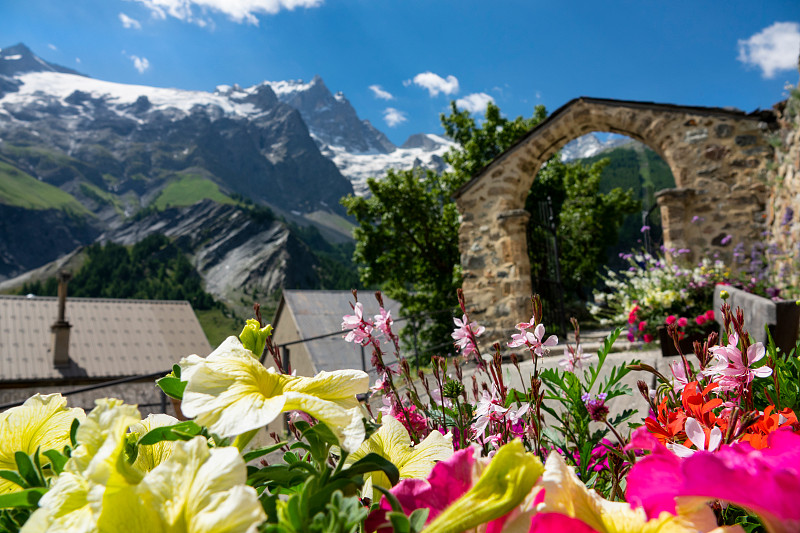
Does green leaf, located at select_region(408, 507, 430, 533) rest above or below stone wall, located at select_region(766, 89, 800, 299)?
below

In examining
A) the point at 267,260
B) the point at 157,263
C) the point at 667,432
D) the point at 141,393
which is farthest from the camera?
the point at 267,260

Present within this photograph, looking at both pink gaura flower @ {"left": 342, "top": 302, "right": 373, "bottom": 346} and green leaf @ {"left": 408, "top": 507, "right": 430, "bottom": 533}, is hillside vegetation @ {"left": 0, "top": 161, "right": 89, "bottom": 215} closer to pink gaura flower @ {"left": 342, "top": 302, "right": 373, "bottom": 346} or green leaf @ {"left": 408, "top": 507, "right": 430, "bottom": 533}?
pink gaura flower @ {"left": 342, "top": 302, "right": 373, "bottom": 346}

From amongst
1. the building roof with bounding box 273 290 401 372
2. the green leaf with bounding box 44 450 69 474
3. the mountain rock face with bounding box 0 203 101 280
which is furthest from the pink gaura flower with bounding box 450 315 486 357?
the mountain rock face with bounding box 0 203 101 280

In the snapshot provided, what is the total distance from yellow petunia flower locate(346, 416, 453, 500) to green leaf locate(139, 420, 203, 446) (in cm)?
16

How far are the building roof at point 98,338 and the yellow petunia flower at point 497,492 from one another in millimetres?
21726

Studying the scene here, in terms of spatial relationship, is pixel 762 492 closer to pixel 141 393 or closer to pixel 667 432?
pixel 667 432

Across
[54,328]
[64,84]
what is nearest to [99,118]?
[64,84]

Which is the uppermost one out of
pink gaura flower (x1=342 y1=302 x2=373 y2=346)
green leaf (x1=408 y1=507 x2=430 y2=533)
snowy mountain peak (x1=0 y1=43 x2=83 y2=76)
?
snowy mountain peak (x1=0 y1=43 x2=83 y2=76)

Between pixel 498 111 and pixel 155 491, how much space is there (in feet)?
58.5

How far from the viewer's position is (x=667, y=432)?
562 millimetres

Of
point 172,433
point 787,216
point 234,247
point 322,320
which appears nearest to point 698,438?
point 172,433

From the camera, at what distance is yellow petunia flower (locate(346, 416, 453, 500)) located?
0.50m

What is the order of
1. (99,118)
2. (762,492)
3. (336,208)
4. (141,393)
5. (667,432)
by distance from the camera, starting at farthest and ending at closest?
(336,208) → (99,118) → (141,393) → (667,432) → (762,492)

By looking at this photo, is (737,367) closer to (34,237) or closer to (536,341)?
(536,341)
